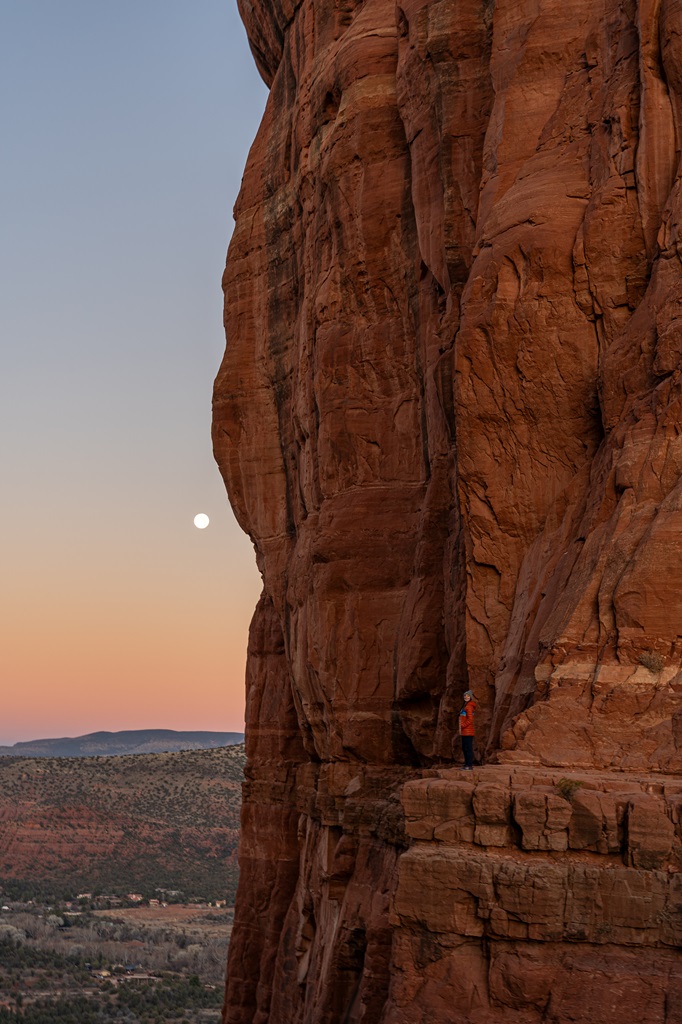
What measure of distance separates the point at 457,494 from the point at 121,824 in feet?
252

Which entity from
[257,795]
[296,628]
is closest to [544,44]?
[296,628]

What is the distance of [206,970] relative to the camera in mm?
62031

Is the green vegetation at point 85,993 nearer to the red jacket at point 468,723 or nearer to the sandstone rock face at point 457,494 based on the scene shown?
the sandstone rock face at point 457,494

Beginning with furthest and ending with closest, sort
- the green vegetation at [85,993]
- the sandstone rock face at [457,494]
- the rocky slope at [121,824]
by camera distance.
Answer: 1. the rocky slope at [121,824]
2. the green vegetation at [85,993]
3. the sandstone rock face at [457,494]

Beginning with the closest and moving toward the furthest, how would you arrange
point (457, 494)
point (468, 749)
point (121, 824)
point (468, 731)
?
1. point (468, 749)
2. point (468, 731)
3. point (457, 494)
4. point (121, 824)

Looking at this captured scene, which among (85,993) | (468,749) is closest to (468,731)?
(468,749)

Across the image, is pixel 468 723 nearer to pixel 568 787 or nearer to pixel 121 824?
pixel 568 787

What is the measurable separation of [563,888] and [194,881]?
74786 millimetres

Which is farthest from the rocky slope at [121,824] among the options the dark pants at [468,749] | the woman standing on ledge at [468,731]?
the dark pants at [468,749]

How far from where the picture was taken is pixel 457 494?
2534 cm

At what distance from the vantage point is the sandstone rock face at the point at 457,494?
A: 16.2 m

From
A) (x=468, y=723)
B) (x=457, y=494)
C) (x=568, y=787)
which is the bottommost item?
(x=568, y=787)

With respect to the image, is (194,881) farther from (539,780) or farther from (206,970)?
(539,780)

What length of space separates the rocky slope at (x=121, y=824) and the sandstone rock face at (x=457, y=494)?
2013 inches
